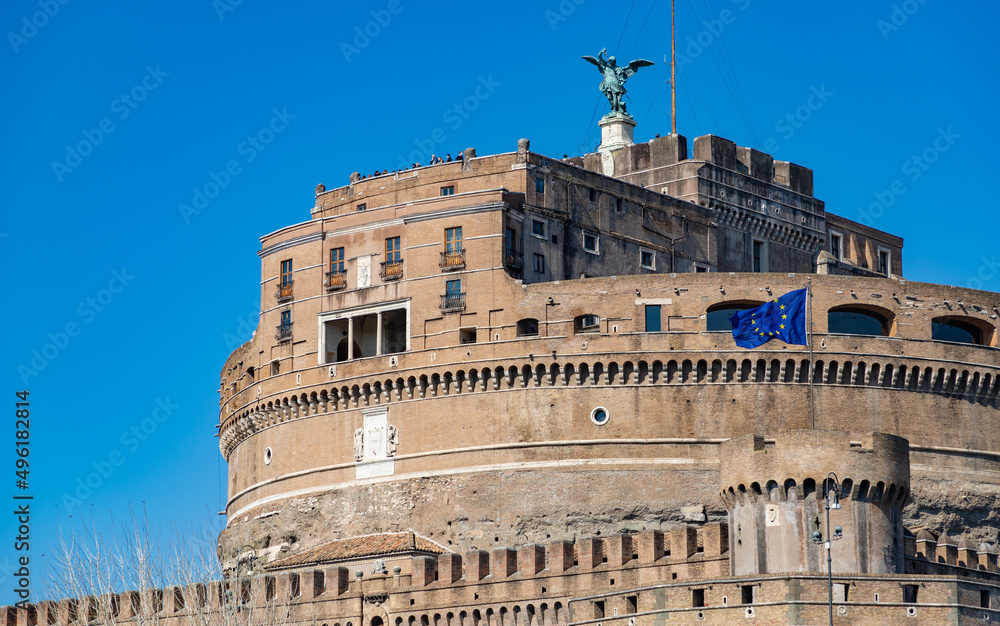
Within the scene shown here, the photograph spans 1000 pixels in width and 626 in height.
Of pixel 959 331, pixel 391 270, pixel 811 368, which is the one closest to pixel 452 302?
pixel 391 270

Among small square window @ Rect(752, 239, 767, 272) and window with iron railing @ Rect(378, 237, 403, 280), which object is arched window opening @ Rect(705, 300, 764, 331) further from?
small square window @ Rect(752, 239, 767, 272)

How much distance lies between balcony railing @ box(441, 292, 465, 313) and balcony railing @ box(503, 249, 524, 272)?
2.01 metres

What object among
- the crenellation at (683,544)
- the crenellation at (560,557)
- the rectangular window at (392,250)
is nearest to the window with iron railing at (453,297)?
the rectangular window at (392,250)

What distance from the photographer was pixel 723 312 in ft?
241

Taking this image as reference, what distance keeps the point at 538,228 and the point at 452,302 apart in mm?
4589

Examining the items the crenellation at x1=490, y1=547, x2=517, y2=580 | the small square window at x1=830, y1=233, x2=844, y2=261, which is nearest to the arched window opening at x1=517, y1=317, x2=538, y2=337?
the crenellation at x1=490, y1=547, x2=517, y2=580

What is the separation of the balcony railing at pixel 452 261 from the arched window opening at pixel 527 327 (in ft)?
10.0

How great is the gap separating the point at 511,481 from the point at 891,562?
18536 mm

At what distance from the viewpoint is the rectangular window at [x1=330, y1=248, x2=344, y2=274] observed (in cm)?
7858

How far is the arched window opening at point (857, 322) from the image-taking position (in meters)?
73.6

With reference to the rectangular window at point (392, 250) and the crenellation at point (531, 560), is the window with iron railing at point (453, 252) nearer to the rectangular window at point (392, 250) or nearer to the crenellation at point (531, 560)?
the rectangular window at point (392, 250)

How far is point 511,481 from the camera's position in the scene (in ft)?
240

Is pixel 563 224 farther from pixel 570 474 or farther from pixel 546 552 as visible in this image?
pixel 546 552

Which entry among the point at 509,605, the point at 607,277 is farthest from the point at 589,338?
the point at 509,605
